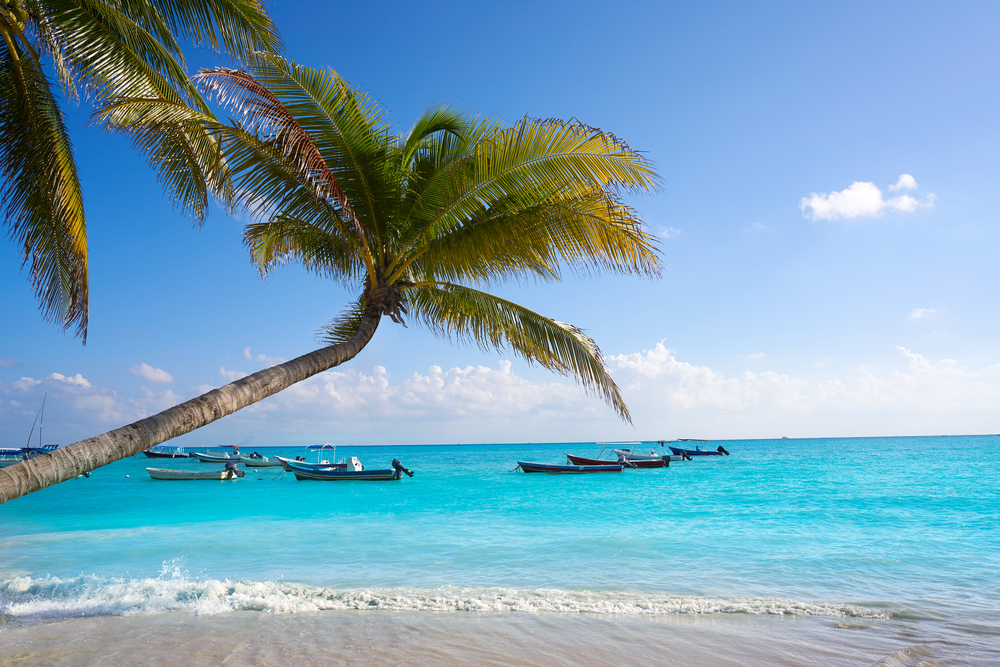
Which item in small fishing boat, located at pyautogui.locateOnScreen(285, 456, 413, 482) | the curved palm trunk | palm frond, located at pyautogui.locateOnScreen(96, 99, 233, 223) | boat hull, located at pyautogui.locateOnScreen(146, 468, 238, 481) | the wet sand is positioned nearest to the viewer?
the curved palm trunk

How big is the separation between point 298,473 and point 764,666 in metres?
34.4

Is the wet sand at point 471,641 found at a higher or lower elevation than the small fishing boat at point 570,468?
higher

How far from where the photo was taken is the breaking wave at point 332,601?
7922 mm

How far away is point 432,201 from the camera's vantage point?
6.14 m

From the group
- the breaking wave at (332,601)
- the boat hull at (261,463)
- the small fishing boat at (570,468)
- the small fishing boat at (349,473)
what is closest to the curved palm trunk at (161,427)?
the breaking wave at (332,601)

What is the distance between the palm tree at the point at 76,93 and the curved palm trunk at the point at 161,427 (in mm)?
1769

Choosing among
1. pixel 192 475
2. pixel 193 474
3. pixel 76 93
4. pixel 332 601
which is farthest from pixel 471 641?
pixel 192 475

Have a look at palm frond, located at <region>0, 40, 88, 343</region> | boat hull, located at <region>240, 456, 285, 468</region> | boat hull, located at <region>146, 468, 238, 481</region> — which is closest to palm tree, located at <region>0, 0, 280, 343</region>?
palm frond, located at <region>0, 40, 88, 343</region>

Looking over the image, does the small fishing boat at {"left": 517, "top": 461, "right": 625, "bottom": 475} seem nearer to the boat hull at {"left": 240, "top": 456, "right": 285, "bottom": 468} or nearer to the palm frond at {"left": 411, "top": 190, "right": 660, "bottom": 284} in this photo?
the boat hull at {"left": 240, "top": 456, "right": 285, "bottom": 468}

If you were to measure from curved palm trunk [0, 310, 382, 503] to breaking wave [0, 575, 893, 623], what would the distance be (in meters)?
4.66

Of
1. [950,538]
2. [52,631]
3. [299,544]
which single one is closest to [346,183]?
[52,631]

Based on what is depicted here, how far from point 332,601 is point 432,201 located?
6.20 m

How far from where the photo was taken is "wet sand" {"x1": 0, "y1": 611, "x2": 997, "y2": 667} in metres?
5.86

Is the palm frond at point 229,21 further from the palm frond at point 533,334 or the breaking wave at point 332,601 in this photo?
the breaking wave at point 332,601
